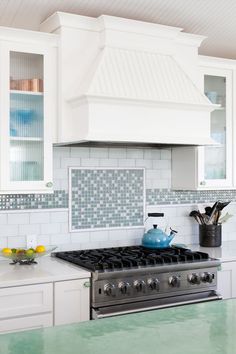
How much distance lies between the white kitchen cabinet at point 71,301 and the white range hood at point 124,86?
0.99 metres

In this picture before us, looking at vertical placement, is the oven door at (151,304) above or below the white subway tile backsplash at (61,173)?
below

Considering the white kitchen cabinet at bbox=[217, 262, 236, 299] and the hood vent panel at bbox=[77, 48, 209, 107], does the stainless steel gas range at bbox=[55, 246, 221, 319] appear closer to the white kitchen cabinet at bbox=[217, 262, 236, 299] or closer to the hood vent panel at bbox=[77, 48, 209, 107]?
the white kitchen cabinet at bbox=[217, 262, 236, 299]

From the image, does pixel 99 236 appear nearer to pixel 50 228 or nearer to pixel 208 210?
pixel 50 228

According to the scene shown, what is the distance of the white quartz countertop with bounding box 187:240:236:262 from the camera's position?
13.2 feet

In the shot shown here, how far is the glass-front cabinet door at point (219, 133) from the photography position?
4.34 m

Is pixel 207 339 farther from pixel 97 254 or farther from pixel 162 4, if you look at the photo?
pixel 162 4

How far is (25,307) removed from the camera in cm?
320

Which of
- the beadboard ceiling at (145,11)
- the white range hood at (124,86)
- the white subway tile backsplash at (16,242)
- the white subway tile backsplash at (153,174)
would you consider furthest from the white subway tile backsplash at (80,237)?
the beadboard ceiling at (145,11)

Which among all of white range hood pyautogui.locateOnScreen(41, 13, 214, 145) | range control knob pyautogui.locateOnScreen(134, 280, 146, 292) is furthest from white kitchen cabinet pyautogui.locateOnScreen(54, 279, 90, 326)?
white range hood pyautogui.locateOnScreen(41, 13, 214, 145)

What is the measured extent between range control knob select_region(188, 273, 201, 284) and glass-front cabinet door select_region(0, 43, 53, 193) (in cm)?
122

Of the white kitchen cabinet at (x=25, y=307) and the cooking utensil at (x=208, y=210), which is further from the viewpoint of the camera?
the cooking utensil at (x=208, y=210)

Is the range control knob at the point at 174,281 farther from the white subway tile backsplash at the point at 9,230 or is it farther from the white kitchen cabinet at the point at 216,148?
the white subway tile backsplash at the point at 9,230

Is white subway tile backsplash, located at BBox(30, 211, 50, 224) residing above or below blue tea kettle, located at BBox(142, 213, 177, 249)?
above

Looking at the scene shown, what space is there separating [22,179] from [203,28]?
1.88 m
